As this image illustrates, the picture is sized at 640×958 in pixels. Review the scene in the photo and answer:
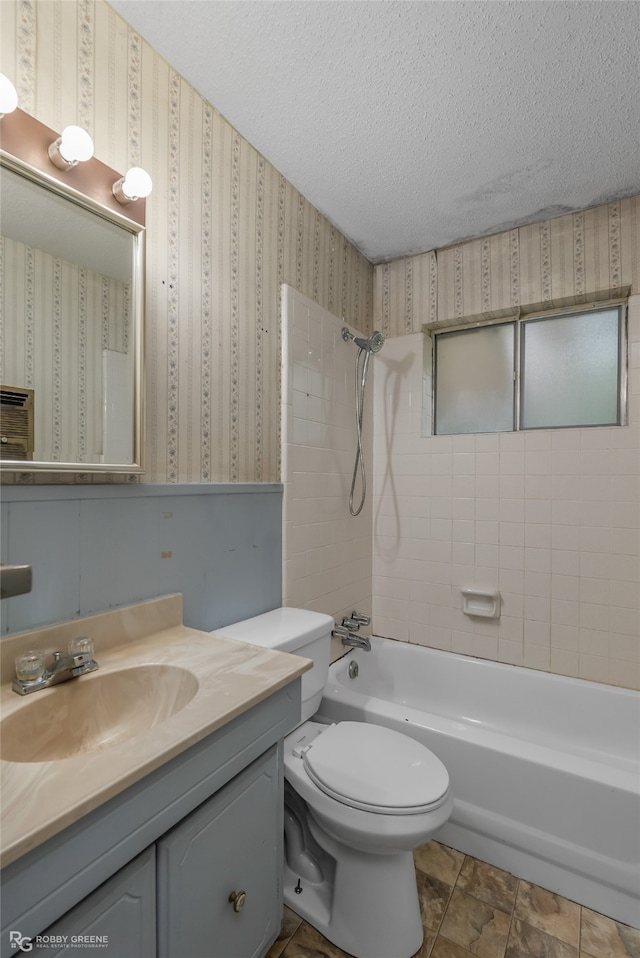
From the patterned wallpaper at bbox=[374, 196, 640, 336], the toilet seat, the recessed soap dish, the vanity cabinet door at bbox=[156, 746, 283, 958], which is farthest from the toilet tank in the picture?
the patterned wallpaper at bbox=[374, 196, 640, 336]

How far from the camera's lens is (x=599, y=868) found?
54.6 inches

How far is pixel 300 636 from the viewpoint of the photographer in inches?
58.4

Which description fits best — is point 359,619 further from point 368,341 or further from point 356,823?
point 368,341

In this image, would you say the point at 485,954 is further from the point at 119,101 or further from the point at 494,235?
the point at 494,235

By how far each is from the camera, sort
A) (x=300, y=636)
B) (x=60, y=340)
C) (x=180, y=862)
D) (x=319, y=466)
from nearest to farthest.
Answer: (x=180, y=862)
(x=60, y=340)
(x=300, y=636)
(x=319, y=466)

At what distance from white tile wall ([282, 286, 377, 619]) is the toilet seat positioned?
21.9 inches

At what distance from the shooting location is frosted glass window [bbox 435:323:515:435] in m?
2.32

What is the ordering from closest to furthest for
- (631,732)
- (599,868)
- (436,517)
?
(599,868) → (631,732) → (436,517)

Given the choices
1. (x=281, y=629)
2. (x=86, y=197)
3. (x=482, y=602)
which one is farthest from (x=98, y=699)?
(x=482, y=602)

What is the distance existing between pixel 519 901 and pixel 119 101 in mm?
2603

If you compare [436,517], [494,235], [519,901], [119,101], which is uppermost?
[494,235]

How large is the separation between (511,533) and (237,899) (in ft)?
5.72

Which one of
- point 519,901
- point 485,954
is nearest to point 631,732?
point 519,901

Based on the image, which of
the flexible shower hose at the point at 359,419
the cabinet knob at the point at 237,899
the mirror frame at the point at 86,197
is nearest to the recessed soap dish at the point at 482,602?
the flexible shower hose at the point at 359,419
